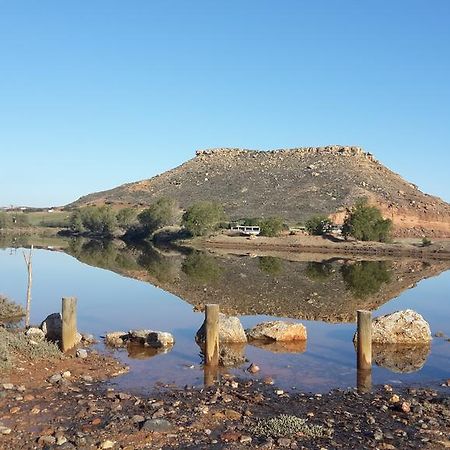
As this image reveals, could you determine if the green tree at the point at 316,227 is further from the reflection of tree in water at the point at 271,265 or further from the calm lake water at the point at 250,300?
the reflection of tree in water at the point at 271,265

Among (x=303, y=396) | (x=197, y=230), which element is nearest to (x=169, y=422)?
(x=303, y=396)

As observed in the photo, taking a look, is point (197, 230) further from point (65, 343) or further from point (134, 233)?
point (65, 343)

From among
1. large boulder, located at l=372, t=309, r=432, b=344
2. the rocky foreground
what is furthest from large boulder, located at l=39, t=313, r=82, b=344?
large boulder, located at l=372, t=309, r=432, b=344

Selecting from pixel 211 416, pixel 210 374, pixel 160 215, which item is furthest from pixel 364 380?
pixel 160 215

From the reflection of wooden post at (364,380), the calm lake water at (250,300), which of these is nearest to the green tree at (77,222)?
the calm lake water at (250,300)

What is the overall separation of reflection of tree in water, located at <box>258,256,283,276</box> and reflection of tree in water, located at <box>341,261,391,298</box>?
4.69 m

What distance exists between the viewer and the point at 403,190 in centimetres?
11219

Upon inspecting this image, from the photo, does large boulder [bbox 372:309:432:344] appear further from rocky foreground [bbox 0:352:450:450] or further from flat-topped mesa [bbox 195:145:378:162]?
flat-topped mesa [bbox 195:145:378:162]

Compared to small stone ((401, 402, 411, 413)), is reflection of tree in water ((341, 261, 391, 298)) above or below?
above

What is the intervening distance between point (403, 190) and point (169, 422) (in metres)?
109

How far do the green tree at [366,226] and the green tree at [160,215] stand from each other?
27.0m

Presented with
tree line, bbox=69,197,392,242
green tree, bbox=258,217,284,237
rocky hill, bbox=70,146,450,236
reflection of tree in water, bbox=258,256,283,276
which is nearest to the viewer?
reflection of tree in water, bbox=258,256,283,276

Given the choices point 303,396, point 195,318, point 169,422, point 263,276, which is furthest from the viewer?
point 263,276

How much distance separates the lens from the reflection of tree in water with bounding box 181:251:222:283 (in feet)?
118
